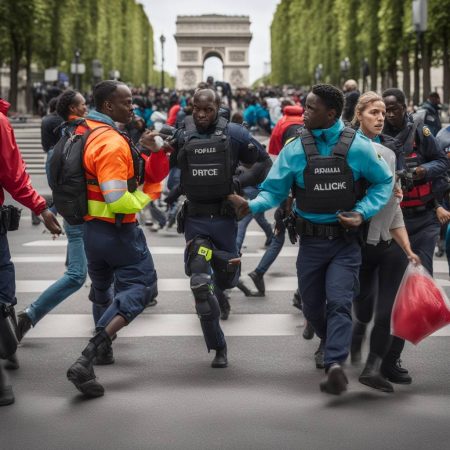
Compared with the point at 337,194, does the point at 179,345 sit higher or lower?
lower

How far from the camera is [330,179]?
19.4 feet

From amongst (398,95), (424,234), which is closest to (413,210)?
(424,234)

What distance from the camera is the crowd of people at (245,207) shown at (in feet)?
19.5

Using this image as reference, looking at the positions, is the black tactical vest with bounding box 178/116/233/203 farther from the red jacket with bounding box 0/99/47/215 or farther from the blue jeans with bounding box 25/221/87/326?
the blue jeans with bounding box 25/221/87/326

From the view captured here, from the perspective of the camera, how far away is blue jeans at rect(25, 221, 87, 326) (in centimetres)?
747

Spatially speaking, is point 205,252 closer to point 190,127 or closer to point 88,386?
point 190,127

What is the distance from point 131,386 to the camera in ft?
20.7

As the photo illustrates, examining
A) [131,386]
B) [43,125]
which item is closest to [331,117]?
[131,386]

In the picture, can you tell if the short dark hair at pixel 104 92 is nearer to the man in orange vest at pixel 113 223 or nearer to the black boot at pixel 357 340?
the man in orange vest at pixel 113 223

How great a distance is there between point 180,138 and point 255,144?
0.53 metres

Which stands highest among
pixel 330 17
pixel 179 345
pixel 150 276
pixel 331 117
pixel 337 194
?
pixel 330 17

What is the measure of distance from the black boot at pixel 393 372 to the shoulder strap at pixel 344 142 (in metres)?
1.29

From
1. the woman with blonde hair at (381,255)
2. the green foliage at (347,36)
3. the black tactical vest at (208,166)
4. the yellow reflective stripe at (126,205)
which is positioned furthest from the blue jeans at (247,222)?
the green foliage at (347,36)

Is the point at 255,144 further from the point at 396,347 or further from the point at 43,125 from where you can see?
the point at 43,125
